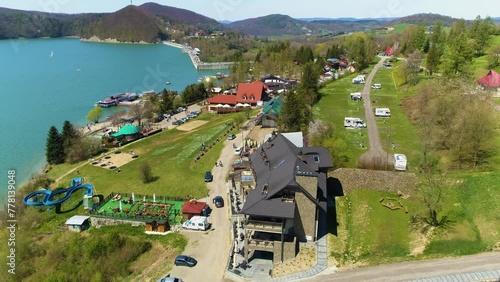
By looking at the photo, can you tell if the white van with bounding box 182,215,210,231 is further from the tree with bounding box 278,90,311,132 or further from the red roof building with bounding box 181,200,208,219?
the tree with bounding box 278,90,311,132

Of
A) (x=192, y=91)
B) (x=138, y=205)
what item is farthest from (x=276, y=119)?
(x=192, y=91)

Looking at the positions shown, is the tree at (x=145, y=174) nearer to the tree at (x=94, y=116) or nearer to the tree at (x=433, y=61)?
the tree at (x=94, y=116)

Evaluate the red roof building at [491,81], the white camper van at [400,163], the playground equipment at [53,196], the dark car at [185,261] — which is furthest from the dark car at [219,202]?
the red roof building at [491,81]

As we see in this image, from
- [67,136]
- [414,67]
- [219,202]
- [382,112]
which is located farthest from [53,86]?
[414,67]

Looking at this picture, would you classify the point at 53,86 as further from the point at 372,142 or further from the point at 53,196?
the point at 372,142

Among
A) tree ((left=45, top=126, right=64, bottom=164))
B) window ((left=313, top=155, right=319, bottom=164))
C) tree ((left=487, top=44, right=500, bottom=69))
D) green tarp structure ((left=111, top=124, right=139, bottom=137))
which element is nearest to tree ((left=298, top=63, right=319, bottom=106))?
green tarp structure ((left=111, top=124, right=139, bottom=137))

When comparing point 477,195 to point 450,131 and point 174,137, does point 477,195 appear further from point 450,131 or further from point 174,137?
point 174,137
